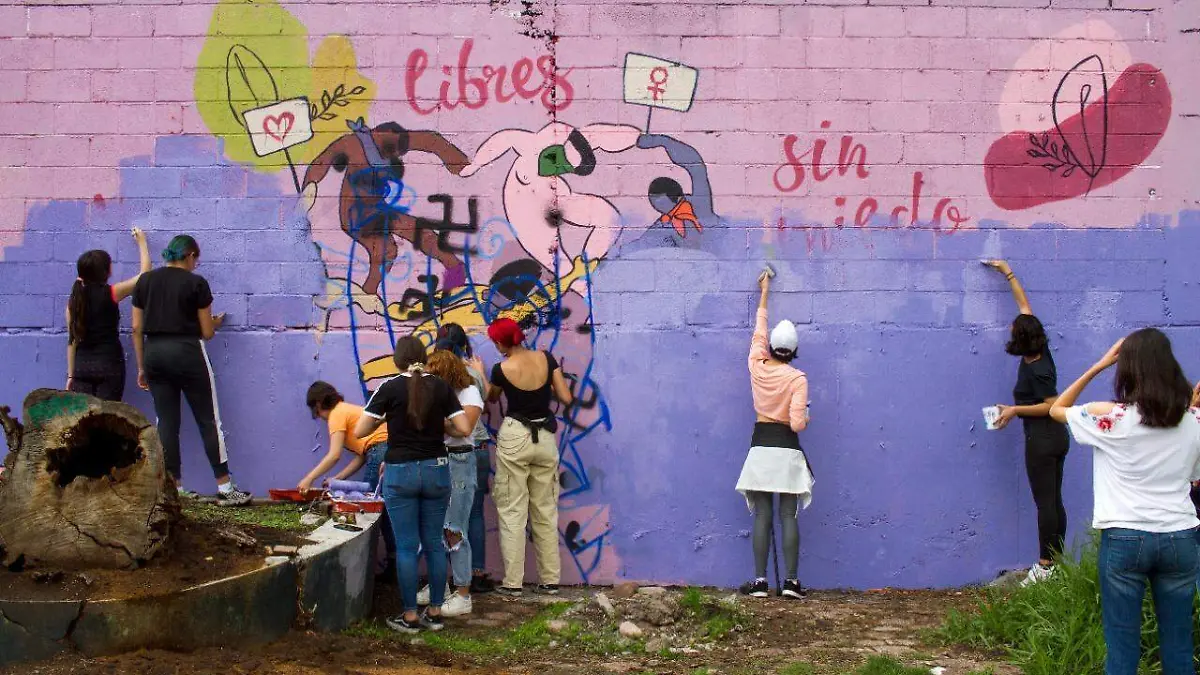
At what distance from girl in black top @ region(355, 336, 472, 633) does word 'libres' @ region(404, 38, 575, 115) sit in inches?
74.9

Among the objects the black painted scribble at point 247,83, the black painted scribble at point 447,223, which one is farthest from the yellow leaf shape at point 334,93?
the black painted scribble at point 447,223

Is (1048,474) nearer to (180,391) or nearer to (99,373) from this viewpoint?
(180,391)

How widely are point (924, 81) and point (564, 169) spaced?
7.69ft

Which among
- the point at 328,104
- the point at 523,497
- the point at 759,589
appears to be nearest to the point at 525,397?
the point at 523,497

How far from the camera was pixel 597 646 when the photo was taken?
6293mm

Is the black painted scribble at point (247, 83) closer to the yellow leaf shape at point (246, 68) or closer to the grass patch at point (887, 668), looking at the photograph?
the yellow leaf shape at point (246, 68)

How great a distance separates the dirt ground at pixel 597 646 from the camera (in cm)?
537

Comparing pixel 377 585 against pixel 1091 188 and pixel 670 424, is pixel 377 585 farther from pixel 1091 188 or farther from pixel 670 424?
pixel 1091 188

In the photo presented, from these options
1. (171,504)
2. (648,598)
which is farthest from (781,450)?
(171,504)

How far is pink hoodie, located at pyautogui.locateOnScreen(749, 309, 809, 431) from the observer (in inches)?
286

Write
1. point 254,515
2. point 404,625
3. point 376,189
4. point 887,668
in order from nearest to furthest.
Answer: point 887,668
point 404,625
point 254,515
point 376,189

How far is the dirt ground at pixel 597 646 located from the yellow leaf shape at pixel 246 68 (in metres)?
→ 3.02

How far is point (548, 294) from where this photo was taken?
770 centimetres

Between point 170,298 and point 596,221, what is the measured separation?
2.62 metres
